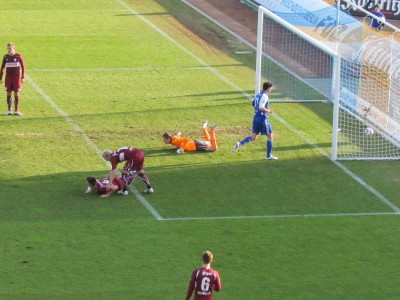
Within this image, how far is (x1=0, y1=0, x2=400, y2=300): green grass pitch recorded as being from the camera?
16797 mm

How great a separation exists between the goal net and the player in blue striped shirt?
5.13 ft

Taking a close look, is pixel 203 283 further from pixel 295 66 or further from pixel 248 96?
pixel 295 66

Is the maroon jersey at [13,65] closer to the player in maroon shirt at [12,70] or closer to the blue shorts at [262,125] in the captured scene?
the player in maroon shirt at [12,70]

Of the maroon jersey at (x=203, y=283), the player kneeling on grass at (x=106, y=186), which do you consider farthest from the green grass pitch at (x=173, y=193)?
the maroon jersey at (x=203, y=283)

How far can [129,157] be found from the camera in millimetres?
20328

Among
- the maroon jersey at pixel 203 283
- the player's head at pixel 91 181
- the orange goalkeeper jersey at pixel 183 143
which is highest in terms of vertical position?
the maroon jersey at pixel 203 283

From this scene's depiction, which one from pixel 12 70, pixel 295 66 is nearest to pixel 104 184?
pixel 12 70

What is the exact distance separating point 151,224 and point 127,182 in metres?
1.83

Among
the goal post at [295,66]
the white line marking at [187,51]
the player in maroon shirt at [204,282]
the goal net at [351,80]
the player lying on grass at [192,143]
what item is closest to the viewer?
the player in maroon shirt at [204,282]

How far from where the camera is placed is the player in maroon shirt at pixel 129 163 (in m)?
20.0

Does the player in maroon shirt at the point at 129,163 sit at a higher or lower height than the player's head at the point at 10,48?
lower

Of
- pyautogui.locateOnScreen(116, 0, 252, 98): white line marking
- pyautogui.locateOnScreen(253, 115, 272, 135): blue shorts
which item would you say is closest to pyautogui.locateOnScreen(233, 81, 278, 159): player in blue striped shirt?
pyautogui.locateOnScreen(253, 115, 272, 135): blue shorts

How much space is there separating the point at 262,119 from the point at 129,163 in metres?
3.86

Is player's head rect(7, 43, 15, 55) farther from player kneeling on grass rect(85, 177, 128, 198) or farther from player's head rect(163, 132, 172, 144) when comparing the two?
player kneeling on grass rect(85, 177, 128, 198)
